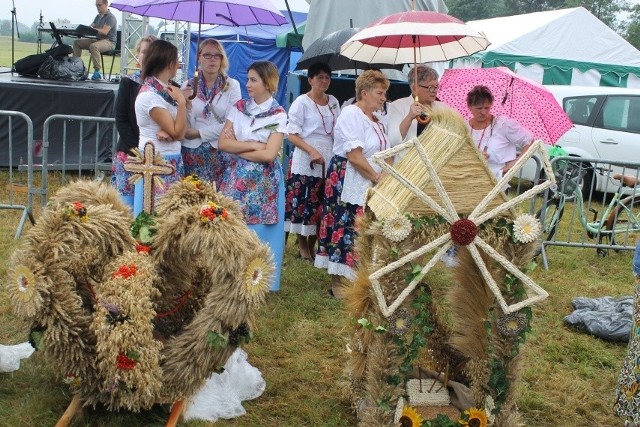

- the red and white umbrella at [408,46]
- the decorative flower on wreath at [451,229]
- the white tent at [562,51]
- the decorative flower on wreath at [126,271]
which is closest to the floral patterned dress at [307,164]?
the red and white umbrella at [408,46]

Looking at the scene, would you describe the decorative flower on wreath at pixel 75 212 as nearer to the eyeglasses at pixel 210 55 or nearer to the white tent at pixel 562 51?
the eyeglasses at pixel 210 55

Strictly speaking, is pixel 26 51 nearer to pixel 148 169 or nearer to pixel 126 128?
pixel 126 128

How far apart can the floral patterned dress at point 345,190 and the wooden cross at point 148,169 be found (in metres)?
1.84

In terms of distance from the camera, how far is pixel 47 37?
15.6 m

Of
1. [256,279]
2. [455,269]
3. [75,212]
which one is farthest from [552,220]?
[75,212]

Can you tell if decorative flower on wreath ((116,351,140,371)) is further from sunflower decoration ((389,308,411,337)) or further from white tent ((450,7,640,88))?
white tent ((450,7,640,88))

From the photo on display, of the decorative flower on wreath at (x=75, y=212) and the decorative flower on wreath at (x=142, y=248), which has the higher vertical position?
the decorative flower on wreath at (x=75, y=212)

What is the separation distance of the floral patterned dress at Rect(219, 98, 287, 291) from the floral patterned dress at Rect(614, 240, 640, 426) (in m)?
2.49

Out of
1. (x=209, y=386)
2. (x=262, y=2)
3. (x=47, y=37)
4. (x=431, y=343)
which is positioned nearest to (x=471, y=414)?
(x=431, y=343)

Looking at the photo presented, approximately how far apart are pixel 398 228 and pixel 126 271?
1.20 metres

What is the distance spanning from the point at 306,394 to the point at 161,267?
1187 millimetres

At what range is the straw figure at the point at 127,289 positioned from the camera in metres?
3.03

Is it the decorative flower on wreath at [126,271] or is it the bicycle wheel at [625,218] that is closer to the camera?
the decorative flower on wreath at [126,271]

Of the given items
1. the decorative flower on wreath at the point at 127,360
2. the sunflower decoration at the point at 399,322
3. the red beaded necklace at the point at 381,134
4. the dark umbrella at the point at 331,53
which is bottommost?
the decorative flower on wreath at the point at 127,360
